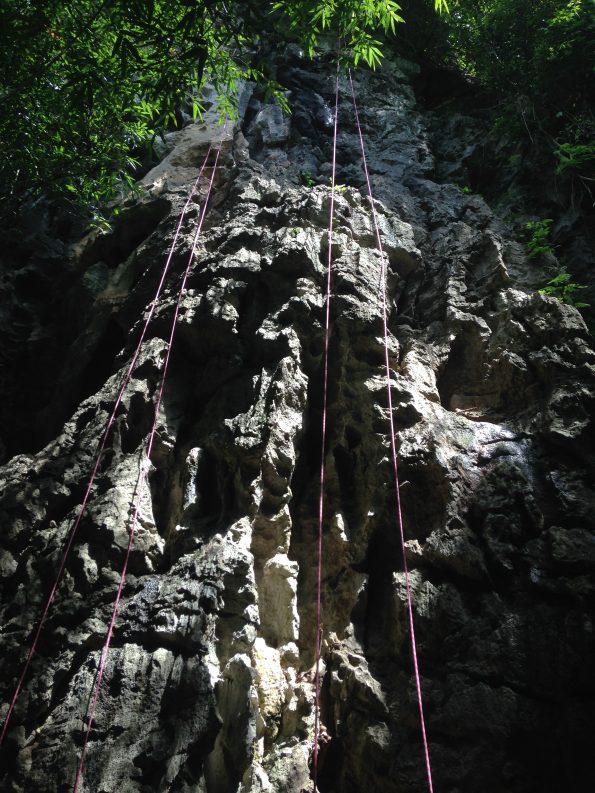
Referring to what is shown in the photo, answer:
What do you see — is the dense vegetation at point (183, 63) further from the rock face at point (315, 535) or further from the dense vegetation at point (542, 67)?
the rock face at point (315, 535)

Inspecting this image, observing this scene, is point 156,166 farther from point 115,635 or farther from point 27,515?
point 115,635

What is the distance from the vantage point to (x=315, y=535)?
452cm

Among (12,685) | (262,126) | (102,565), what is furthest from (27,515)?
(262,126)

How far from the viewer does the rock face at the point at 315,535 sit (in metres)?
3.31

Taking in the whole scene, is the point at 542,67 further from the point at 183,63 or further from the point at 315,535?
the point at 315,535

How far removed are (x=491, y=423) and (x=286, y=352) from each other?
199cm

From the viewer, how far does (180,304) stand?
5.71 metres

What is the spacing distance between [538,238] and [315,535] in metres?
5.01

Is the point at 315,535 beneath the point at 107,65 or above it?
beneath

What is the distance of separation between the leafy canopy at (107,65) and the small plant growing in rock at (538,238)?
2908 millimetres

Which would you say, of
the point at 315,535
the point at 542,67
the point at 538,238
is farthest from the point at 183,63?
the point at 542,67

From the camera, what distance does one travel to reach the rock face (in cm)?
331

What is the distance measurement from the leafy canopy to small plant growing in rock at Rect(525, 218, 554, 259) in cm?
291

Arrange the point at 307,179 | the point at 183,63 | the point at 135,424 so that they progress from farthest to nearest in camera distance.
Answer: the point at 307,179, the point at 135,424, the point at 183,63
